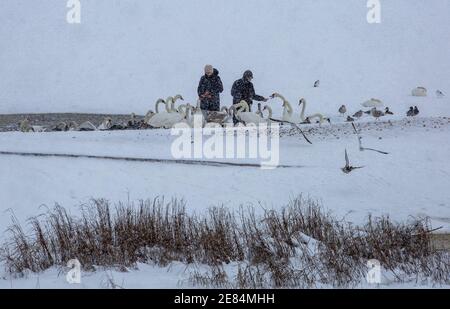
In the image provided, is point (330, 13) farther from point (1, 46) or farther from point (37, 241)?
point (37, 241)

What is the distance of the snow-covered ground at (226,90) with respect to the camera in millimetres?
15086

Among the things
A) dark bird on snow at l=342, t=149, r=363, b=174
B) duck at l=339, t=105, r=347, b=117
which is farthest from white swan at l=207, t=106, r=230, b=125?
duck at l=339, t=105, r=347, b=117

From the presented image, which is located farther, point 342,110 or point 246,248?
point 342,110

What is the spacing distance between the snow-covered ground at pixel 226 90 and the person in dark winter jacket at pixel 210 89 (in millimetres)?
1840

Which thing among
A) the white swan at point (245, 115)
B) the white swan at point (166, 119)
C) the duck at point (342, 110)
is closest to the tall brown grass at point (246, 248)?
the white swan at point (245, 115)

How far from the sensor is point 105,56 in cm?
3312

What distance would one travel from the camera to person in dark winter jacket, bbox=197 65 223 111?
19.2m

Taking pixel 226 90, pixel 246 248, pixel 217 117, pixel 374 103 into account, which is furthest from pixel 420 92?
pixel 246 248

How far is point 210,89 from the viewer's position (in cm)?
1934

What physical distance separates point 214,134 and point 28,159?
3.61 metres

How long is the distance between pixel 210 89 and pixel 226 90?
11.0 meters

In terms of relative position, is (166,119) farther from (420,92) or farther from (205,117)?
(420,92)

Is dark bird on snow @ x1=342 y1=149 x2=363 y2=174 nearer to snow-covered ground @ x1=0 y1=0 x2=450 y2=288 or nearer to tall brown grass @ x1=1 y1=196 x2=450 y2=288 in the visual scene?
snow-covered ground @ x1=0 y1=0 x2=450 y2=288
